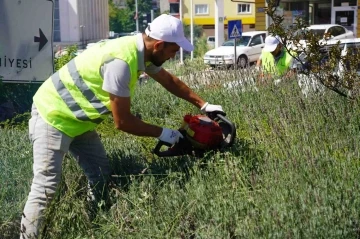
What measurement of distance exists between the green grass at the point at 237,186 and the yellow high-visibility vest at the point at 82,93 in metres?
0.37

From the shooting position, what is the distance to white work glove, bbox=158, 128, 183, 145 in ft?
13.6

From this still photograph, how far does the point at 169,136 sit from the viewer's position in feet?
13.6

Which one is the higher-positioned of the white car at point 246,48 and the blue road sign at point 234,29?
the blue road sign at point 234,29

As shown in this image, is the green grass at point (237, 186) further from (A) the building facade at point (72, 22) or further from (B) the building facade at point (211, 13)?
(B) the building facade at point (211, 13)

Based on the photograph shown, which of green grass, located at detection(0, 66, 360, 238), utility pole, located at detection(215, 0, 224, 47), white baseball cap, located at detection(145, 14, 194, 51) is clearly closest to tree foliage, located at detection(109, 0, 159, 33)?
utility pole, located at detection(215, 0, 224, 47)

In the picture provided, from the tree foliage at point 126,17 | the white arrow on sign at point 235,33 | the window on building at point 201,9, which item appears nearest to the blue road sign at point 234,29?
the white arrow on sign at point 235,33

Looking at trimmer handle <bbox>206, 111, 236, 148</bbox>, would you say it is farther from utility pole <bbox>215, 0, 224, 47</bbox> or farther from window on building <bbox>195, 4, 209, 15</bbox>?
window on building <bbox>195, 4, 209, 15</bbox>

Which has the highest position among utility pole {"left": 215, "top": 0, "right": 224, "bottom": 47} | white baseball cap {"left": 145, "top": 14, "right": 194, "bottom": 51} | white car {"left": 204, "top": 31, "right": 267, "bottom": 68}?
white baseball cap {"left": 145, "top": 14, "right": 194, "bottom": 51}

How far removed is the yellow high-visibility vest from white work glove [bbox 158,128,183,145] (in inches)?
13.1

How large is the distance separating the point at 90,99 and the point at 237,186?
1051mm

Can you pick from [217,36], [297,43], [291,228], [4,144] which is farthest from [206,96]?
[217,36]

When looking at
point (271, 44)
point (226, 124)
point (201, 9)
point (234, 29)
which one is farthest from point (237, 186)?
point (201, 9)

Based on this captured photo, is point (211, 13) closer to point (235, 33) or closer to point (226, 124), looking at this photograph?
point (235, 33)

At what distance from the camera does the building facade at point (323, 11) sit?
2995 cm
